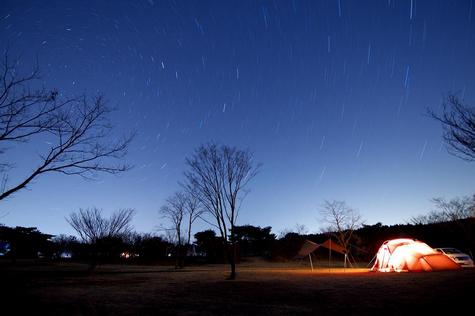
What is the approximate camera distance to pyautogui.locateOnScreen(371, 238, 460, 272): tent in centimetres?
1966

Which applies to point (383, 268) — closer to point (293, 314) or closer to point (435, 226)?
point (293, 314)

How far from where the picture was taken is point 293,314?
782 centimetres

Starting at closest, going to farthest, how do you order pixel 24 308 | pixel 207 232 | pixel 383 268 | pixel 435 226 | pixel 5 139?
Answer: pixel 5 139, pixel 24 308, pixel 383 268, pixel 435 226, pixel 207 232

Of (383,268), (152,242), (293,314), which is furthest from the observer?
(152,242)

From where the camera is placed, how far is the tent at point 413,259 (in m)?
19.7

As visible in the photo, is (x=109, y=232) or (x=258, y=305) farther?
(x=109, y=232)

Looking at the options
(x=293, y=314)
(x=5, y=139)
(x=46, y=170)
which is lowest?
(x=293, y=314)

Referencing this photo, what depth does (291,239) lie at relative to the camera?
189ft

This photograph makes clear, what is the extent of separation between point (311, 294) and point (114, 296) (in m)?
7.26

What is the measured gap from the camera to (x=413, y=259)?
19.9m

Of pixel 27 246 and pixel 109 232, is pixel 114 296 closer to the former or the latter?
pixel 109 232

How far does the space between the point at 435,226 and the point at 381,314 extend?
118ft

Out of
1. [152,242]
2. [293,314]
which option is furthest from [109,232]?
[152,242]

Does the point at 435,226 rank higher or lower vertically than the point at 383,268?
higher
